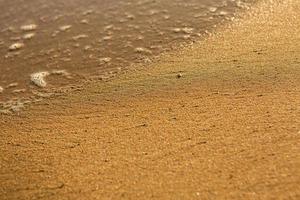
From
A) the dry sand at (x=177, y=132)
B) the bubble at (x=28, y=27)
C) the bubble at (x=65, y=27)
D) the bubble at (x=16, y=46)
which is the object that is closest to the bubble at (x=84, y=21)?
the bubble at (x=65, y=27)

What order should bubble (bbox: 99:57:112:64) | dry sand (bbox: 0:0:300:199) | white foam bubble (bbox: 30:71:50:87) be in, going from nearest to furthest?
dry sand (bbox: 0:0:300:199)
white foam bubble (bbox: 30:71:50:87)
bubble (bbox: 99:57:112:64)

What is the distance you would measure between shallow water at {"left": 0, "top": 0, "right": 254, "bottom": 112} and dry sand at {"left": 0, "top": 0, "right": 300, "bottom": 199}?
0.86 ft

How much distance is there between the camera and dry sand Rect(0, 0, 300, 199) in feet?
8.45

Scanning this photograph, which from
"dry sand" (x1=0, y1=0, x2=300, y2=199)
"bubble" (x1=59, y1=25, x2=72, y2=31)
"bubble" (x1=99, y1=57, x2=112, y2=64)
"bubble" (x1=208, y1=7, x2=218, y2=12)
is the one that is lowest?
"dry sand" (x1=0, y1=0, x2=300, y2=199)

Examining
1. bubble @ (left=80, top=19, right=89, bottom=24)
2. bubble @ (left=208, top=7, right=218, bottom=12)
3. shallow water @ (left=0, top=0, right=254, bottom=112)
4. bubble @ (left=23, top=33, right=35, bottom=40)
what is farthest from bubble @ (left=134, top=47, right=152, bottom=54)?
bubble @ (left=23, top=33, right=35, bottom=40)

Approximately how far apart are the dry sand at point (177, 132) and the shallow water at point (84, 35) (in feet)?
0.86

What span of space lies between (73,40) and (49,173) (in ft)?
6.06

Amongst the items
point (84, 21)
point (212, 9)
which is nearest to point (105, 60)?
point (84, 21)

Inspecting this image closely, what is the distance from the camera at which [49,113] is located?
3.38 m

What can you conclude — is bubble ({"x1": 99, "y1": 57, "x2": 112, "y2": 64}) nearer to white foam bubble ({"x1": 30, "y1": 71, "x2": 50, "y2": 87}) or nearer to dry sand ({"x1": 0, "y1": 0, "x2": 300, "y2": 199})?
dry sand ({"x1": 0, "y1": 0, "x2": 300, "y2": 199})

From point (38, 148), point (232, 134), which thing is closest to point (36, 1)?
point (38, 148)

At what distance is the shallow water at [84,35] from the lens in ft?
12.6

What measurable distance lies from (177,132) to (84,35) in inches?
71.5

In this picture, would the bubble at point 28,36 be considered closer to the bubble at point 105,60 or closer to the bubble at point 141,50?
the bubble at point 105,60
